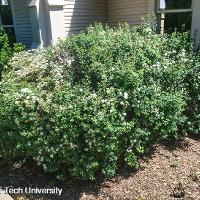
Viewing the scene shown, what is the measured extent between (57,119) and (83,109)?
13.9 inches

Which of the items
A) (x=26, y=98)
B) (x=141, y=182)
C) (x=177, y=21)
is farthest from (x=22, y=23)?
(x=141, y=182)

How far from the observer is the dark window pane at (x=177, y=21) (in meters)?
7.34

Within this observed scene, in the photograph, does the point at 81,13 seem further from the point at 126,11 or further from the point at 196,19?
the point at 196,19

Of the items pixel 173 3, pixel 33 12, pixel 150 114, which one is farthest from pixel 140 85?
pixel 33 12

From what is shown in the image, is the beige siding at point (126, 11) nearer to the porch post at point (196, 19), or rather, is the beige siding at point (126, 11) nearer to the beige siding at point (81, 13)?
the beige siding at point (81, 13)

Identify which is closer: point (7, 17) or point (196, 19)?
point (196, 19)

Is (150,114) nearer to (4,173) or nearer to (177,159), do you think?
(177,159)

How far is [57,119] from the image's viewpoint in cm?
402

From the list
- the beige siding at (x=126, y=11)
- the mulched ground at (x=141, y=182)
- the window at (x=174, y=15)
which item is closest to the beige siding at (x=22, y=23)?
the beige siding at (x=126, y=11)

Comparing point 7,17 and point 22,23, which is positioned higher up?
point 7,17

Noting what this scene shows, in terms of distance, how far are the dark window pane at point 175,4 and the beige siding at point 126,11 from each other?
615 millimetres

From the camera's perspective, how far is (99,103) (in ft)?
13.6

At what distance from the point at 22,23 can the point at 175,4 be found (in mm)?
5660

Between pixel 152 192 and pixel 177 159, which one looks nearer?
pixel 152 192
